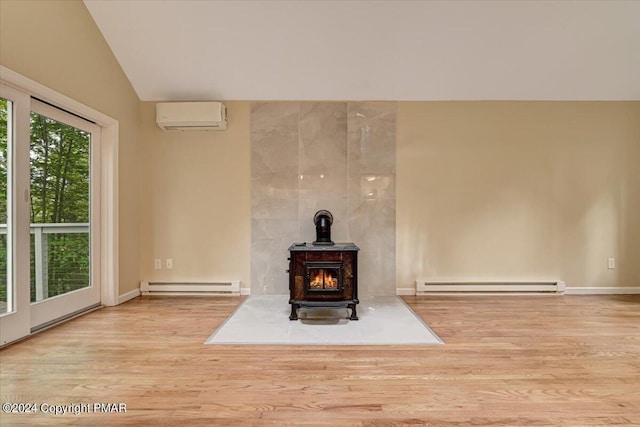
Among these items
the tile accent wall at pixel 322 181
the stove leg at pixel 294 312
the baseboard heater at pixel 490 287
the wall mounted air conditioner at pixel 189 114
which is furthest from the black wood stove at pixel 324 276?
the wall mounted air conditioner at pixel 189 114

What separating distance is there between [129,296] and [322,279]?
2281 millimetres

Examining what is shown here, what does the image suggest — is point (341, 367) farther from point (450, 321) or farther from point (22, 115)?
point (22, 115)

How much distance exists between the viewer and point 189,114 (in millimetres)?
3717

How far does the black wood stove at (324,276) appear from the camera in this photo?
2949 millimetres

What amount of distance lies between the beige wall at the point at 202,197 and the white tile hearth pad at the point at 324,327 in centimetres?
81

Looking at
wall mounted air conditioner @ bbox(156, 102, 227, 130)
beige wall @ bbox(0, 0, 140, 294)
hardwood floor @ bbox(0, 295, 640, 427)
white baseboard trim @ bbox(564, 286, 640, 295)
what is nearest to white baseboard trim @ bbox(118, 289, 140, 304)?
beige wall @ bbox(0, 0, 140, 294)

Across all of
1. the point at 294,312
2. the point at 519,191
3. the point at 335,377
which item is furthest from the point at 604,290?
the point at 335,377

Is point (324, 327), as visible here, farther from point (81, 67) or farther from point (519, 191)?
point (81, 67)

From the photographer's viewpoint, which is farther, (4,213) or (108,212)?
(108,212)

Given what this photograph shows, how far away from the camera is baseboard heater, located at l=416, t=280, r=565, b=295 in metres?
3.83

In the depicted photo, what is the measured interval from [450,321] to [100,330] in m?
2.93

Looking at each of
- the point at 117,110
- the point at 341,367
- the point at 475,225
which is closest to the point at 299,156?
the point at 117,110

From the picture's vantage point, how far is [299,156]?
3926 millimetres

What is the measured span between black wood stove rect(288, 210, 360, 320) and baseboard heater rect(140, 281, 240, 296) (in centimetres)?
118
